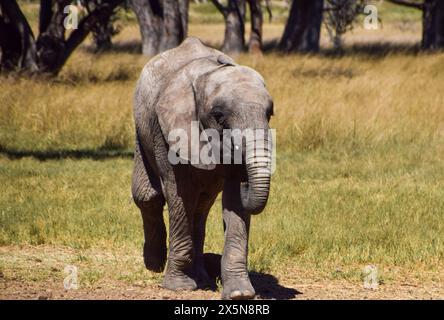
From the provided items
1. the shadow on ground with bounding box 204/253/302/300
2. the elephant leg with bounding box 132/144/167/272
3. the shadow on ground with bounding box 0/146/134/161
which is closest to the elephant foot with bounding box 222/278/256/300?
the shadow on ground with bounding box 204/253/302/300

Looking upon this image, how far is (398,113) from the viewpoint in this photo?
1438 centimetres

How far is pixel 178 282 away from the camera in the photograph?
6680 mm

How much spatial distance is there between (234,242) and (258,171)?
66cm

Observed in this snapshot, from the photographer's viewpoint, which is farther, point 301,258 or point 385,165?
point 385,165

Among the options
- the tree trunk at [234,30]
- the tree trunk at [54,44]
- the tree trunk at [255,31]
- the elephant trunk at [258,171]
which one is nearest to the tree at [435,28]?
the tree trunk at [255,31]

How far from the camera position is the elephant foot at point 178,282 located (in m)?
6.68

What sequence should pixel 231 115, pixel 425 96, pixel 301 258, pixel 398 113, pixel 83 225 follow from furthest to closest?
1. pixel 425 96
2. pixel 398 113
3. pixel 83 225
4. pixel 301 258
5. pixel 231 115

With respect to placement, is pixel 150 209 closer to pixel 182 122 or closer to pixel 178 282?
pixel 178 282

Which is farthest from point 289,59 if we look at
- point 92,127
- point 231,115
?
point 231,115

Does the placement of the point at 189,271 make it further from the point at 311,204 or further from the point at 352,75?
the point at 352,75

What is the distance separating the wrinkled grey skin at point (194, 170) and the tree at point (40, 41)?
1158 centimetres

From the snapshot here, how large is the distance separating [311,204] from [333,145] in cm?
342

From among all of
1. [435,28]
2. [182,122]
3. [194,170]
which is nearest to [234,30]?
[435,28]

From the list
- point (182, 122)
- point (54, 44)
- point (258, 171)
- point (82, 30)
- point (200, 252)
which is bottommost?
point (54, 44)
